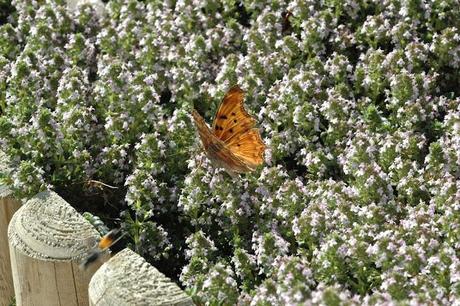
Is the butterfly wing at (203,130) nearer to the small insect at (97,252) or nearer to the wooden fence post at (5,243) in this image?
the small insect at (97,252)

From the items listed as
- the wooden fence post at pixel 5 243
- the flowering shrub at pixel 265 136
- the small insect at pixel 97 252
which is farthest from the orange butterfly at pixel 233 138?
the wooden fence post at pixel 5 243

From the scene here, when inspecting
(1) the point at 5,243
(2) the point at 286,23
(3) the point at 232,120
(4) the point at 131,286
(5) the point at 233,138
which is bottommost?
(1) the point at 5,243

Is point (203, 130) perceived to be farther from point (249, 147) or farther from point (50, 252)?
point (50, 252)

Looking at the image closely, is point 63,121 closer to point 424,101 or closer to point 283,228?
point 283,228

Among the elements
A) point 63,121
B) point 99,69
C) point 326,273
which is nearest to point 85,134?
point 63,121

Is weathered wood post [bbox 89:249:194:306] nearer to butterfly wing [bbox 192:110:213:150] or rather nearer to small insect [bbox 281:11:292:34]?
butterfly wing [bbox 192:110:213:150]

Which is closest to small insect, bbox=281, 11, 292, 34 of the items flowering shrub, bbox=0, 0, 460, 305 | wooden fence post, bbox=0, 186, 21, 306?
flowering shrub, bbox=0, 0, 460, 305

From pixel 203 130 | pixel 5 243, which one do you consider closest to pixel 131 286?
pixel 203 130
